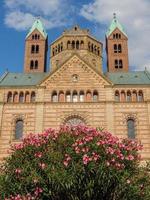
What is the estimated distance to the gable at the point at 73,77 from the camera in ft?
158

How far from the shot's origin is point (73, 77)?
4862cm

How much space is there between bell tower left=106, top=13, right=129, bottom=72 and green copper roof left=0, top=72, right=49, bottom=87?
51.2ft

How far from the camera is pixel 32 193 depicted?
20828 millimetres

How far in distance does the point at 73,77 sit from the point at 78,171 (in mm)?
29659

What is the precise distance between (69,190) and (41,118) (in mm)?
25762

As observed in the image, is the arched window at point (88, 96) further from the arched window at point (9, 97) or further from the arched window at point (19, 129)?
the arched window at point (9, 97)

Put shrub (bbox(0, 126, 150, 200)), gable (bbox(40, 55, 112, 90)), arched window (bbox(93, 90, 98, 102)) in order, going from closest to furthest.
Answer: shrub (bbox(0, 126, 150, 200)) < arched window (bbox(93, 90, 98, 102)) < gable (bbox(40, 55, 112, 90))

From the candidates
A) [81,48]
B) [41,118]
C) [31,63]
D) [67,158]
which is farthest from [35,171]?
[31,63]

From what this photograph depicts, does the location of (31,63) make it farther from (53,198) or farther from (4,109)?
(53,198)

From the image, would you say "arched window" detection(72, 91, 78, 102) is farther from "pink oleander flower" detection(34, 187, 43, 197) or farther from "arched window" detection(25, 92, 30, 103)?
"pink oleander flower" detection(34, 187, 43, 197)

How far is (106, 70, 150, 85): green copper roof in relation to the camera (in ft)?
162

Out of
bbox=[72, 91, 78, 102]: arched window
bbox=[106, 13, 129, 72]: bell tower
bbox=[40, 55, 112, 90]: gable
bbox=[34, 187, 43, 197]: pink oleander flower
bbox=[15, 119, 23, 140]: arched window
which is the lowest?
bbox=[34, 187, 43, 197]: pink oleander flower

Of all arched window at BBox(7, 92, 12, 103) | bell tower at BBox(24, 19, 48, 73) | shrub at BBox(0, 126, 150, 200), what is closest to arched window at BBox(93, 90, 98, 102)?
arched window at BBox(7, 92, 12, 103)

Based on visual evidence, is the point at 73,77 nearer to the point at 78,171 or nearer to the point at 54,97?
the point at 54,97
